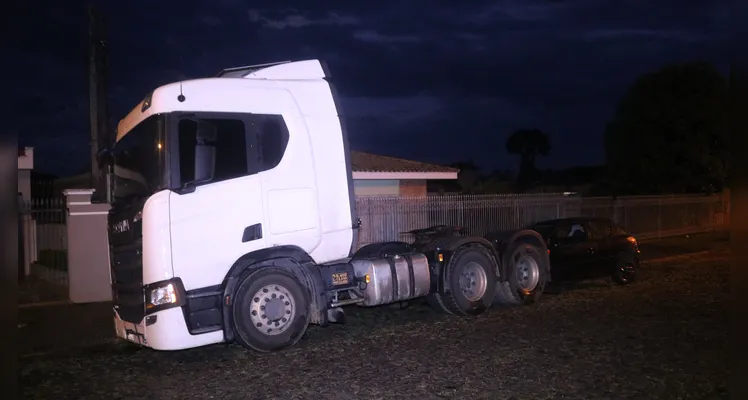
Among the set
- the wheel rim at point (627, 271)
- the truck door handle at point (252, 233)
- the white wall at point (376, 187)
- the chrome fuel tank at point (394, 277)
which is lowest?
the wheel rim at point (627, 271)

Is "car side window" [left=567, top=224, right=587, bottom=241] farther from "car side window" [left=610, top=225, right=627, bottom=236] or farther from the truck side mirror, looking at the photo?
the truck side mirror

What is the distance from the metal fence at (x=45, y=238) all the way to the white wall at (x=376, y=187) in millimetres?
9789

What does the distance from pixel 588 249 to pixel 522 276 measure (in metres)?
2.39

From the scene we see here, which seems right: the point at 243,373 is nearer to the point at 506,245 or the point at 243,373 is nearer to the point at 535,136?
the point at 506,245

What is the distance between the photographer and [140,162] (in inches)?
388

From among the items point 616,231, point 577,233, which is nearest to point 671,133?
point 616,231

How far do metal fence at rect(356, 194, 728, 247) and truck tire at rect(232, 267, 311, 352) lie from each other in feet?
32.0

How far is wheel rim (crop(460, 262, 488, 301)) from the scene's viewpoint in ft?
42.3

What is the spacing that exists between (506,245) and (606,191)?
2739cm

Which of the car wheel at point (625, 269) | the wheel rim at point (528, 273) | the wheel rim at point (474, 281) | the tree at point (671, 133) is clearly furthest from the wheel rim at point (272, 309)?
the tree at point (671, 133)

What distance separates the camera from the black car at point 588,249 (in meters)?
15.3

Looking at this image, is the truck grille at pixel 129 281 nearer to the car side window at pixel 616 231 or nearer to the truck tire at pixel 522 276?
the truck tire at pixel 522 276

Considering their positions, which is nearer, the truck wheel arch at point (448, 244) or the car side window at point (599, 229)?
the truck wheel arch at point (448, 244)

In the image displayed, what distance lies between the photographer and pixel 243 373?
9.09 m
